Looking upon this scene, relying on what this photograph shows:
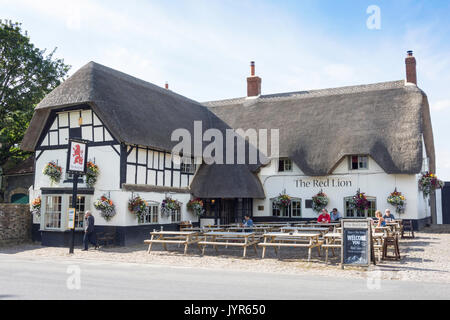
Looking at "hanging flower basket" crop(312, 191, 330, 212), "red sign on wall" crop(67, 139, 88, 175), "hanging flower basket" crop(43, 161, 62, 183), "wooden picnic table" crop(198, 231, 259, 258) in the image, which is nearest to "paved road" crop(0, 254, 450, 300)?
"wooden picnic table" crop(198, 231, 259, 258)

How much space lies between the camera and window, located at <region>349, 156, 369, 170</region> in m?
22.0

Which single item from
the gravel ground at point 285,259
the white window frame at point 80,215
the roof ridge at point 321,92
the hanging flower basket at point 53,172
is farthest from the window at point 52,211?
the roof ridge at point 321,92

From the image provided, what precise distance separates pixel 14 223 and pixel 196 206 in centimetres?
838

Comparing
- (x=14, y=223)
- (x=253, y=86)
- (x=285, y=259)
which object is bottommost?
(x=285, y=259)

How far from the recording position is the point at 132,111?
19469mm

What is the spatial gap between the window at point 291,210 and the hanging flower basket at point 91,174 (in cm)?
1013

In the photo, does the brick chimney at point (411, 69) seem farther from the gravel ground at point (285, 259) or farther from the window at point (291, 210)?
the gravel ground at point (285, 259)

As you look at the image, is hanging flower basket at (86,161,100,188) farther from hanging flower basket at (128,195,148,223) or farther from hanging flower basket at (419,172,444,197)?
hanging flower basket at (419,172,444,197)

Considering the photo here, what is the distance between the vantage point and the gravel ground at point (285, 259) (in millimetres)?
10406

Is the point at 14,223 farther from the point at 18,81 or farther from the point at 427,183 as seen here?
the point at 427,183

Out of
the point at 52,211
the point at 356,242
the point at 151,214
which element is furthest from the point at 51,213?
the point at 356,242

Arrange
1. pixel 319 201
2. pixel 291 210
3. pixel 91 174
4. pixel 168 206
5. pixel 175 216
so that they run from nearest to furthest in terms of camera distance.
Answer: pixel 91 174
pixel 168 206
pixel 175 216
pixel 319 201
pixel 291 210

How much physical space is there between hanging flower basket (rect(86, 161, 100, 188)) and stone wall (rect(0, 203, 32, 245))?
12.1ft
